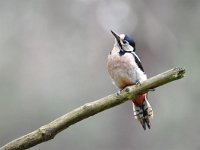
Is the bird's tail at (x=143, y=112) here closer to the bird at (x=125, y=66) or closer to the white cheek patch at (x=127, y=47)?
the bird at (x=125, y=66)

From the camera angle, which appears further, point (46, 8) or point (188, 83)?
point (46, 8)

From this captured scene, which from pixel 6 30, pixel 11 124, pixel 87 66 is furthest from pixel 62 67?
pixel 11 124

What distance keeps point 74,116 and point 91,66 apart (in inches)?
435

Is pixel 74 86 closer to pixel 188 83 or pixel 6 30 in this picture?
pixel 6 30

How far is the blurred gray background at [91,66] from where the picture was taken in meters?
11.4

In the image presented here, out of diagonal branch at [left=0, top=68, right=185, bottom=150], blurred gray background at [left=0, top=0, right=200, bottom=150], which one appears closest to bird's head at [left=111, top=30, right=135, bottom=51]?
diagonal branch at [left=0, top=68, right=185, bottom=150]

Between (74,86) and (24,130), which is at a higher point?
(74,86)

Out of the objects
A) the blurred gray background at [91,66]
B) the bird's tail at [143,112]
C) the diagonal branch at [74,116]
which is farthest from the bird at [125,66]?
the blurred gray background at [91,66]

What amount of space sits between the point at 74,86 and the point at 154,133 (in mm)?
2405

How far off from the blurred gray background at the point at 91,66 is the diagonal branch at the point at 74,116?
7272mm

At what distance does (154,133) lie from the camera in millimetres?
11438

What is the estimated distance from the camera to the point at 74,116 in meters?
3.04

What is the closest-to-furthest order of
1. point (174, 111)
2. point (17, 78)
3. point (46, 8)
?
point (174, 111) < point (17, 78) < point (46, 8)

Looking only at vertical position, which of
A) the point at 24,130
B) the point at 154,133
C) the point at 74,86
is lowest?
the point at 154,133
